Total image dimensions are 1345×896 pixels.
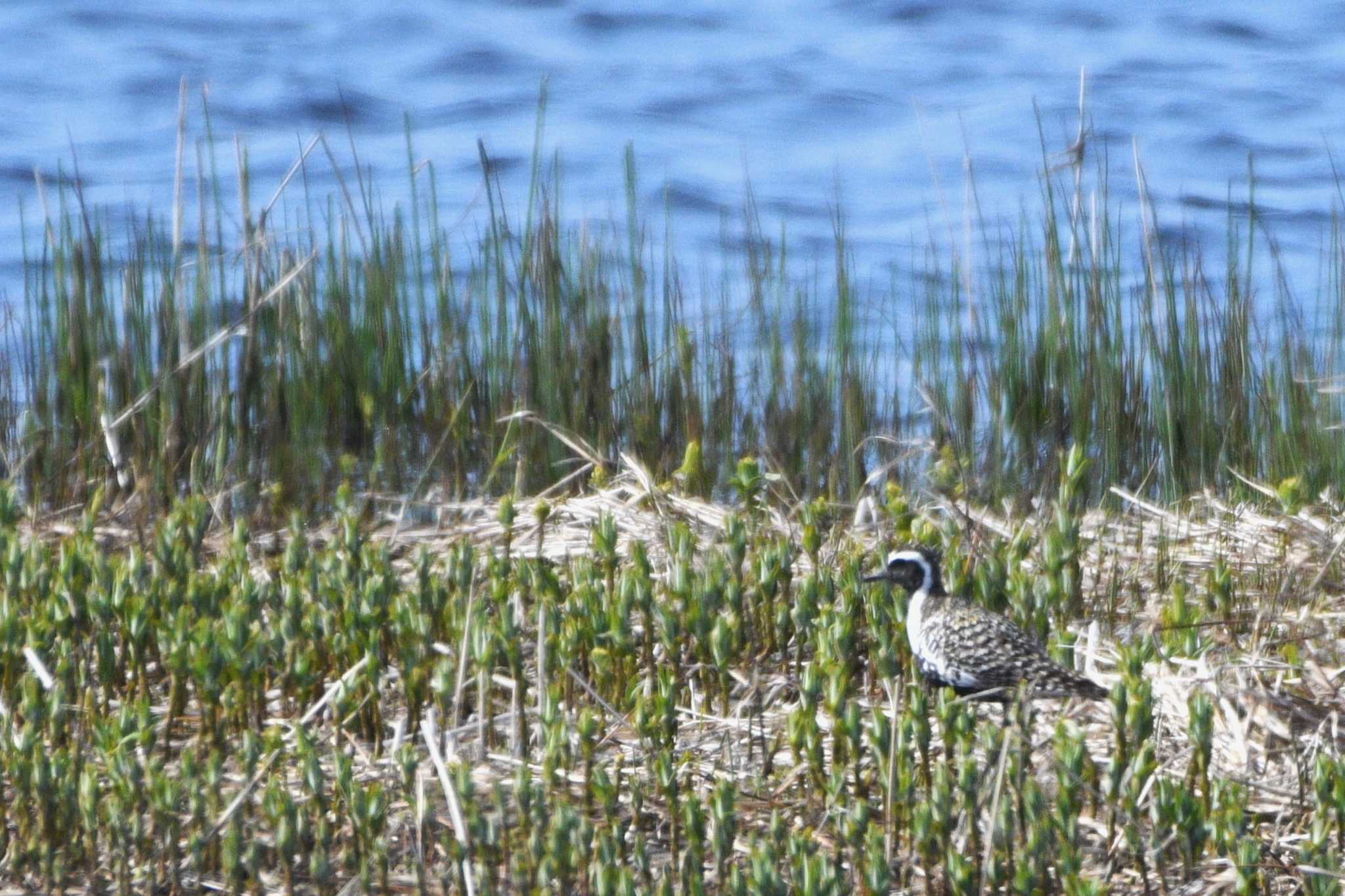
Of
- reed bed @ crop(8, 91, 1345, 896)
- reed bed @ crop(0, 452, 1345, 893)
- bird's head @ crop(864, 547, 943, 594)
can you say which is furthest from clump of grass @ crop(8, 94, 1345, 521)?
bird's head @ crop(864, 547, 943, 594)

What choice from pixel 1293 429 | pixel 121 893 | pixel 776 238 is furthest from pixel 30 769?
pixel 776 238

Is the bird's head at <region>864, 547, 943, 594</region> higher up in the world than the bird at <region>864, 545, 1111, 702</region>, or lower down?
higher up

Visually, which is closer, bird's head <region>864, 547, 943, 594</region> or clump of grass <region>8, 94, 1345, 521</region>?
bird's head <region>864, 547, 943, 594</region>

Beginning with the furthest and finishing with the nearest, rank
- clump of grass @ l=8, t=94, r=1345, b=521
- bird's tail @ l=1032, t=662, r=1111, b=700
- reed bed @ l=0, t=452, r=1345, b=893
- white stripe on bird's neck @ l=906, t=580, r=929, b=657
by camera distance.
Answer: clump of grass @ l=8, t=94, r=1345, b=521 → white stripe on bird's neck @ l=906, t=580, r=929, b=657 → bird's tail @ l=1032, t=662, r=1111, b=700 → reed bed @ l=0, t=452, r=1345, b=893

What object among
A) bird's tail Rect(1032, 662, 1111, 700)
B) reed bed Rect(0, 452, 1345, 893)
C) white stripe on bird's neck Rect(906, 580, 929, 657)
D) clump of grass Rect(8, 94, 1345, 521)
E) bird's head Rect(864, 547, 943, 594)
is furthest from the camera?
clump of grass Rect(8, 94, 1345, 521)

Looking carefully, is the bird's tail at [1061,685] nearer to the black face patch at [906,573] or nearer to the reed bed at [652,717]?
the reed bed at [652,717]

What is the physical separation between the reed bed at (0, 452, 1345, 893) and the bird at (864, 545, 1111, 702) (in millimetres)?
82

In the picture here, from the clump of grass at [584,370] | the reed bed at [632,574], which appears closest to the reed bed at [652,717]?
the reed bed at [632,574]

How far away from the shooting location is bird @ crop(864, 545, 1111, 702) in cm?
414

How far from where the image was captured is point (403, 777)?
3.70 metres

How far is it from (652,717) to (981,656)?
787 millimetres

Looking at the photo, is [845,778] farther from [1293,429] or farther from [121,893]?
[1293,429]

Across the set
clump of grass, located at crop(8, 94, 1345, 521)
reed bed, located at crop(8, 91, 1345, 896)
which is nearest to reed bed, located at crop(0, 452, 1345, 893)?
reed bed, located at crop(8, 91, 1345, 896)

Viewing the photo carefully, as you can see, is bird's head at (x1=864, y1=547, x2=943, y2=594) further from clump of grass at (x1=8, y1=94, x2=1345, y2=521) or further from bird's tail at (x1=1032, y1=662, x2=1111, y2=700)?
clump of grass at (x1=8, y1=94, x2=1345, y2=521)
